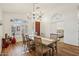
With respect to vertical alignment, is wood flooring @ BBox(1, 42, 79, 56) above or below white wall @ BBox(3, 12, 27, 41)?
below

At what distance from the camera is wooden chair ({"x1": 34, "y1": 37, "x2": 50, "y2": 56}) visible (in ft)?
5.79

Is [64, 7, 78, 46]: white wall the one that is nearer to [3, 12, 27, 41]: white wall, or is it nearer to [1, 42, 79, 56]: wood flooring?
[1, 42, 79, 56]: wood flooring

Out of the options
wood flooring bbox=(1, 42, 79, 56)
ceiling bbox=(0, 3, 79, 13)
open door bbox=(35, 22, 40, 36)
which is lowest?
wood flooring bbox=(1, 42, 79, 56)

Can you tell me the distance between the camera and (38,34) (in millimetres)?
1751

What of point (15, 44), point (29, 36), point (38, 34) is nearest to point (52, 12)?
point (38, 34)

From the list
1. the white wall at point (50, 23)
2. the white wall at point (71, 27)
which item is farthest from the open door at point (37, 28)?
the white wall at point (71, 27)

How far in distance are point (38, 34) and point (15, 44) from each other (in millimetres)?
420

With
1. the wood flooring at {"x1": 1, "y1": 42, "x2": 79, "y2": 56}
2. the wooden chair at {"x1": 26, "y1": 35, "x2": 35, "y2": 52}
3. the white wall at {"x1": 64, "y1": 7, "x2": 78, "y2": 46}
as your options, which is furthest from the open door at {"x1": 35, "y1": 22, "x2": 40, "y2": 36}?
the white wall at {"x1": 64, "y1": 7, "x2": 78, "y2": 46}

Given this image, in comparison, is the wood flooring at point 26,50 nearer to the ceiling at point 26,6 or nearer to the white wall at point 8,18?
the white wall at point 8,18

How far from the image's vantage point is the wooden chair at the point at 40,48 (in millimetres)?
1764

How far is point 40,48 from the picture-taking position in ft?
5.90

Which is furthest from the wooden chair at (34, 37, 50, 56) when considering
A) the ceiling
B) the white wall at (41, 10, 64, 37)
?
the ceiling

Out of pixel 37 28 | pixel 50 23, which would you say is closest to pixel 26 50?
pixel 37 28

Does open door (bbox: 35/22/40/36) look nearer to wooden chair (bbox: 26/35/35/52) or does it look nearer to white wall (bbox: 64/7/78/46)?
wooden chair (bbox: 26/35/35/52)
